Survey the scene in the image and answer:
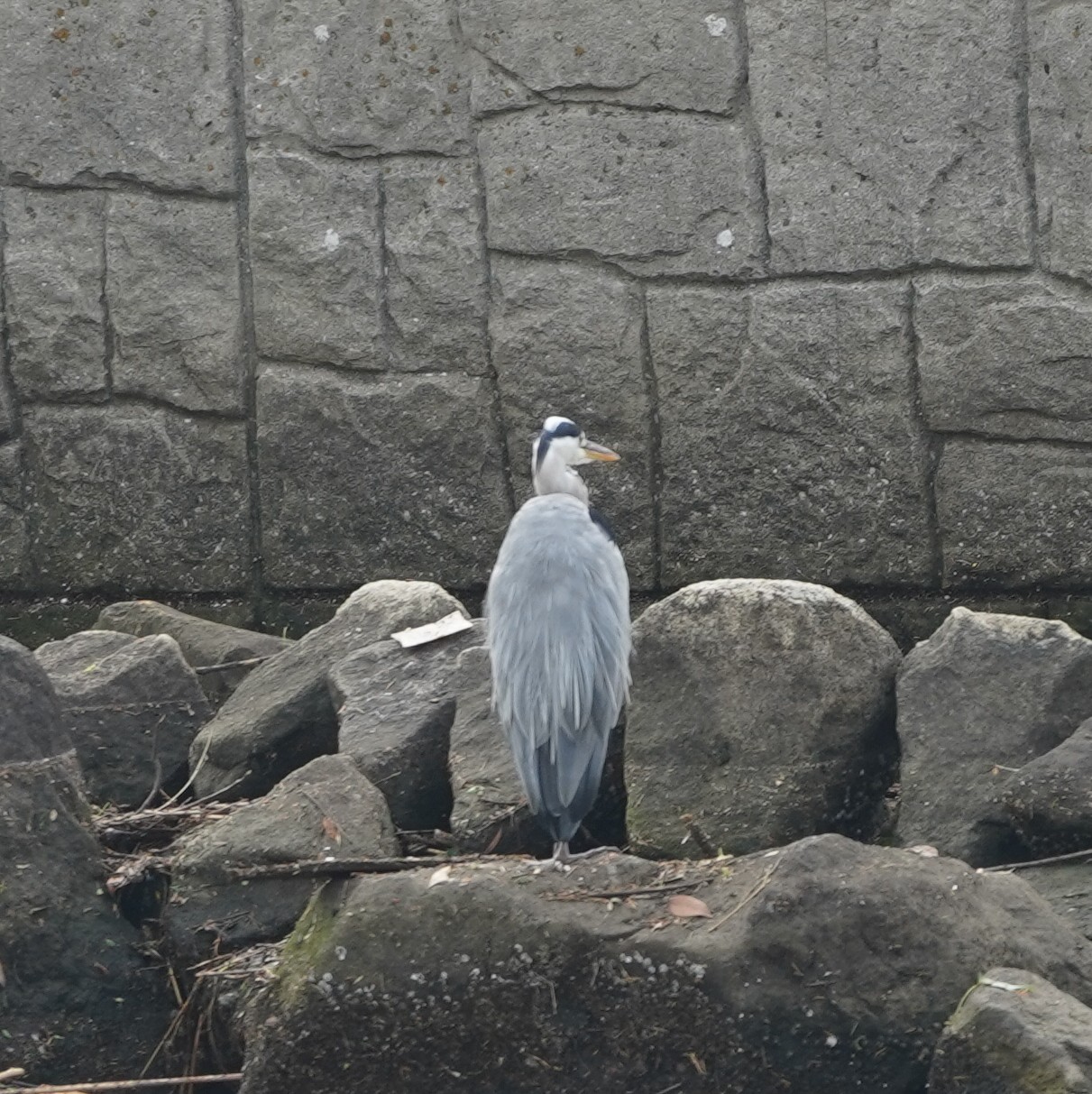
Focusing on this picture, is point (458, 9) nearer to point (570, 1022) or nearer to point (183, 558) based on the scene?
point (183, 558)

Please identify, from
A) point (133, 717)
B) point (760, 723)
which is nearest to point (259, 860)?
point (133, 717)

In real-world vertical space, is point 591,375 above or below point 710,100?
below

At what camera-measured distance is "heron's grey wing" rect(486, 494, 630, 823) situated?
3914 millimetres

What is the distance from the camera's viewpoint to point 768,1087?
3217 mm

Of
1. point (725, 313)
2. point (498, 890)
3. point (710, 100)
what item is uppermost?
point (710, 100)

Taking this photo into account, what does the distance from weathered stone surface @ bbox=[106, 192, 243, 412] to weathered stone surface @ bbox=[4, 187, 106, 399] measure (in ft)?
0.15

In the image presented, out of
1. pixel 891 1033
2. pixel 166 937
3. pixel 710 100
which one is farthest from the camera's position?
→ pixel 710 100

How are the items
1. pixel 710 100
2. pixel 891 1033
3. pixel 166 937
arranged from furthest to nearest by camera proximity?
pixel 710 100
pixel 166 937
pixel 891 1033

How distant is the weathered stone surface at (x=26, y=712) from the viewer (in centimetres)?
395

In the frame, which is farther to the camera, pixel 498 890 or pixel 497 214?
pixel 497 214

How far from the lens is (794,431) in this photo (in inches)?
214

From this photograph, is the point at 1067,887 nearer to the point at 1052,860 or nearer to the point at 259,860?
the point at 1052,860

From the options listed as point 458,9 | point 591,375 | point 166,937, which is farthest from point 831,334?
point 166,937

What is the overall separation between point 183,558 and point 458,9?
152cm
